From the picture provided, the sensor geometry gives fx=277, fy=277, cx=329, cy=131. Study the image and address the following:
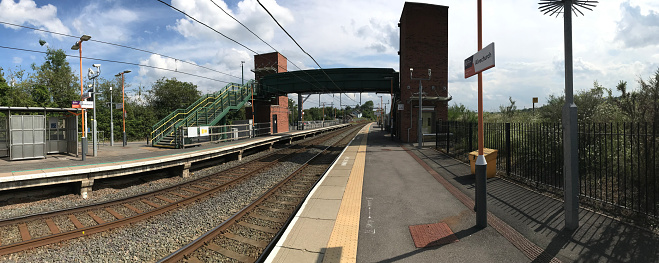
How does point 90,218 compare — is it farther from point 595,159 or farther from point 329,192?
point 595,159

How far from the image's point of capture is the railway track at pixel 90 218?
5.34 m

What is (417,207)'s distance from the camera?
20.8 feet

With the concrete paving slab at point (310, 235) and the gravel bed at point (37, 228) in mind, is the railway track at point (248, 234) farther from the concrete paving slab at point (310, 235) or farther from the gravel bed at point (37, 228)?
the gravel bed at point (37, 228)

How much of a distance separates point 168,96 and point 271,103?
22.8 m

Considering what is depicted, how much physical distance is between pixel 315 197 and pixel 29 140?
41.6 feet

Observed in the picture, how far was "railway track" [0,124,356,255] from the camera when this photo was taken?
210 inches

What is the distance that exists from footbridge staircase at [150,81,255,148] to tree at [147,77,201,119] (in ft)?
79.3

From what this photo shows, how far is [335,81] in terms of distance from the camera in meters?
28.5

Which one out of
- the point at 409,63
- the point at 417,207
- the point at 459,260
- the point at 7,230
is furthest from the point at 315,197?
the point at 409,63

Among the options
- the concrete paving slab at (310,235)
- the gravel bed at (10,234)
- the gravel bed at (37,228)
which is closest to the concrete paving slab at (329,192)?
the concrete paving slab at (310,235)

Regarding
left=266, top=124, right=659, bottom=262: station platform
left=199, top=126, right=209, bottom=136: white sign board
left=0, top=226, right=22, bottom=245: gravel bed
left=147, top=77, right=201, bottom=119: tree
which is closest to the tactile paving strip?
left=266, top=124, right=659, bottom=262: station platform

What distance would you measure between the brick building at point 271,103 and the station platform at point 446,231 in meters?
24.3

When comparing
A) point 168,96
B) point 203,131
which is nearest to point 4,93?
point 168,96

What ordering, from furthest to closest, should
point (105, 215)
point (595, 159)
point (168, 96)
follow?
point (168, 96) → point (105, 215) → point (595, 159)
